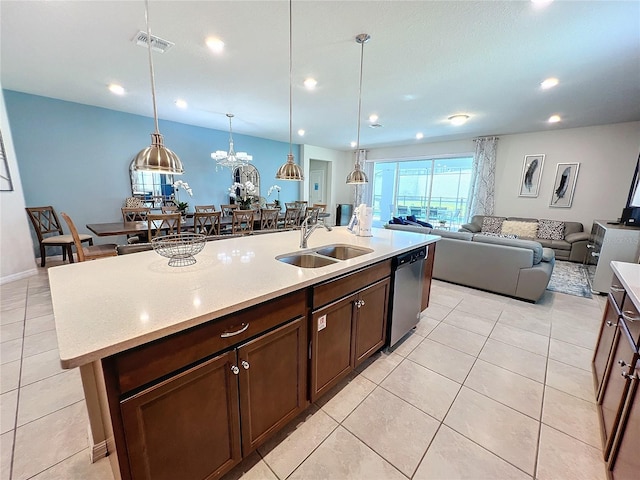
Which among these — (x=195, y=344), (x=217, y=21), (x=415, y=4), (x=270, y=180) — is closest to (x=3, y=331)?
(x=195, y=344)

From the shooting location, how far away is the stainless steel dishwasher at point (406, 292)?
204cm

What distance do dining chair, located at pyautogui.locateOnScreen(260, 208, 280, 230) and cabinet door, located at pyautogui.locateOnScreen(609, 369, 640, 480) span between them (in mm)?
4196

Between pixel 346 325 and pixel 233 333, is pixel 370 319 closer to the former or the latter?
pixel 346 325

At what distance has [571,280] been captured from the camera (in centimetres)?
386

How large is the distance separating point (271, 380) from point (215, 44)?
2.80 meters

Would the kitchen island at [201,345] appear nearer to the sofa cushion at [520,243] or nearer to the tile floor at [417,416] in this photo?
the tile floor at [417,416]

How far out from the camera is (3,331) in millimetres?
2338

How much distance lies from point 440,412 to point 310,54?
3.10 m

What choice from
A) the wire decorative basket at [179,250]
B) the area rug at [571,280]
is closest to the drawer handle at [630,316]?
the wire decorative basket at [179,250]

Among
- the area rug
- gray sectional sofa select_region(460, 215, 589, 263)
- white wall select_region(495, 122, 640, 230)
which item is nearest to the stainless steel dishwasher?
the area rug

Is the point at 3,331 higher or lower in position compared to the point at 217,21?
lower

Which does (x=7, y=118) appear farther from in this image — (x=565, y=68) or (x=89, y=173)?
(x=565, y=68)

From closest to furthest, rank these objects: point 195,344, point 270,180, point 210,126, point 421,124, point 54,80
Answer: point 195,344
point 54,80
point 421,124
point 210,126
point 270,180

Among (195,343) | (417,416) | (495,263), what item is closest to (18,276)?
(195,343)
